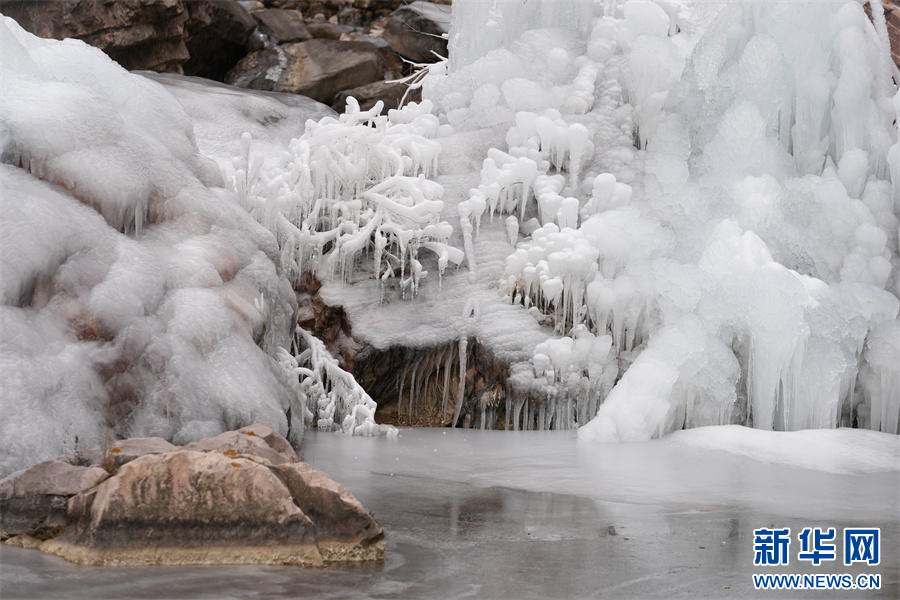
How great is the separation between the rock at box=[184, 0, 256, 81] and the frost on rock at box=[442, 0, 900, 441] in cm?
569

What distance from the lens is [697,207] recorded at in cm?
930

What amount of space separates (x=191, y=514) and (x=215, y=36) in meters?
13.5

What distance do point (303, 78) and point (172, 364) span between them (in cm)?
1051

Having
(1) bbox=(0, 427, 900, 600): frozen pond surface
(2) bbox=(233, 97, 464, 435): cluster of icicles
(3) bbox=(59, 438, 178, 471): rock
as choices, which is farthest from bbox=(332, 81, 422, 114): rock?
(3) bbox=(59, 438, 178, 471): rock

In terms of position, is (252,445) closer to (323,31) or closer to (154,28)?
(154,28)

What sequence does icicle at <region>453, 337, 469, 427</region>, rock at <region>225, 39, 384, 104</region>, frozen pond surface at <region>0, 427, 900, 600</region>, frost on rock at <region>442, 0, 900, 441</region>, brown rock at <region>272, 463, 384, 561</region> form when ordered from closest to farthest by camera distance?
frozen pond surface at <region>0, 427, 900, 600</region>, brown rock at <region>272, 463, 384, 561</region>, frost on rock at <region>442, 0, 900, 441</region>, icicle at <region>453, 337, 469, 427</region>, rock at <region>225, 39, 384, 104</region>

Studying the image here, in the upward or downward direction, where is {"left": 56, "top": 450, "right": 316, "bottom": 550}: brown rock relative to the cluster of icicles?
downward

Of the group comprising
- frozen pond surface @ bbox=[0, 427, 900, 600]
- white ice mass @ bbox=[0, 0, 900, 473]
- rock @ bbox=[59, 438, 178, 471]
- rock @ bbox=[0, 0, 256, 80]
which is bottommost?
frozen pond surface @ bbox=[0, 427, 900, 600]

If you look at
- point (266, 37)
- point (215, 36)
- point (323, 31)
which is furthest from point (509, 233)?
point (323, 31)

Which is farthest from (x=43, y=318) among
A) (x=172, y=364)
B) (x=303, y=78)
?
(x=303, y=78)

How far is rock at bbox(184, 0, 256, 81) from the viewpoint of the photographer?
49.8 ft

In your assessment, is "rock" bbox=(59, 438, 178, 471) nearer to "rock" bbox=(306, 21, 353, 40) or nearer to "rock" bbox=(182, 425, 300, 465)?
"rock" bbox=(182, 425, 300, 465)

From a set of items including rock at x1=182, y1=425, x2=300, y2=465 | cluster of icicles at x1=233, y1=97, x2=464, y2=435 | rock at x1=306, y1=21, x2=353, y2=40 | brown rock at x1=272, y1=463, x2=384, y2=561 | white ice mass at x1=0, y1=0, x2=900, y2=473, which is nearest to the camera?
brown rock at x1=272, y1=463, x2=384, y2=561

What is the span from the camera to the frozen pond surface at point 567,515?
3.46 m
